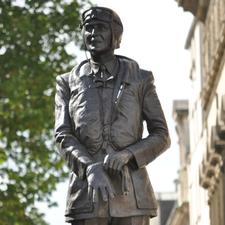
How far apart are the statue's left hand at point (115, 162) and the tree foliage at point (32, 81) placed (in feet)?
95.7

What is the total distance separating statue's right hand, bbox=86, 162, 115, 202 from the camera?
45.9ft

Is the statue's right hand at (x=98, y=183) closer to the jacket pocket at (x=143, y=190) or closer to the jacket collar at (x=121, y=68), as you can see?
the jacket pocket at (x=143, y=190)

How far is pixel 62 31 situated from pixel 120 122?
3061 cm

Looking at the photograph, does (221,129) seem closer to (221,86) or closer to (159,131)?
(221,86)

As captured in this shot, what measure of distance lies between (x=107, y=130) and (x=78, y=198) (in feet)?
2.21

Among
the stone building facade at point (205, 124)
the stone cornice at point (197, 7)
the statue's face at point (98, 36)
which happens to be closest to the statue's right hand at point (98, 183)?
the statue's face at point (98, 36)

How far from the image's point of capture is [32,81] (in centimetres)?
4528

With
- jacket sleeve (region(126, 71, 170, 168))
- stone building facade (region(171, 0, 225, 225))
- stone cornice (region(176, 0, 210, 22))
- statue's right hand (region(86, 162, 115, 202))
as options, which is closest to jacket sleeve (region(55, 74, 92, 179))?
statue's right hand (region(86, 162, 115, 202))

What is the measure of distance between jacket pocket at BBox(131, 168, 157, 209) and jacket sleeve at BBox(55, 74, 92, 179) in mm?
444

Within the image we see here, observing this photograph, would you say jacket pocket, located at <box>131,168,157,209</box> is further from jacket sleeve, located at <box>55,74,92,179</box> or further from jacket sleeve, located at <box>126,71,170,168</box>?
jacket sleeve, located at <box>55,74,92,179</box>

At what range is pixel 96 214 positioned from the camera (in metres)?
14.1

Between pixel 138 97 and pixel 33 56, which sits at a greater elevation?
pixel 33 56

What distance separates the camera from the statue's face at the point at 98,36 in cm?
1471

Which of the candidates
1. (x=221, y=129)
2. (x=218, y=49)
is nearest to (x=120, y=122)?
(x=221, y=129)
